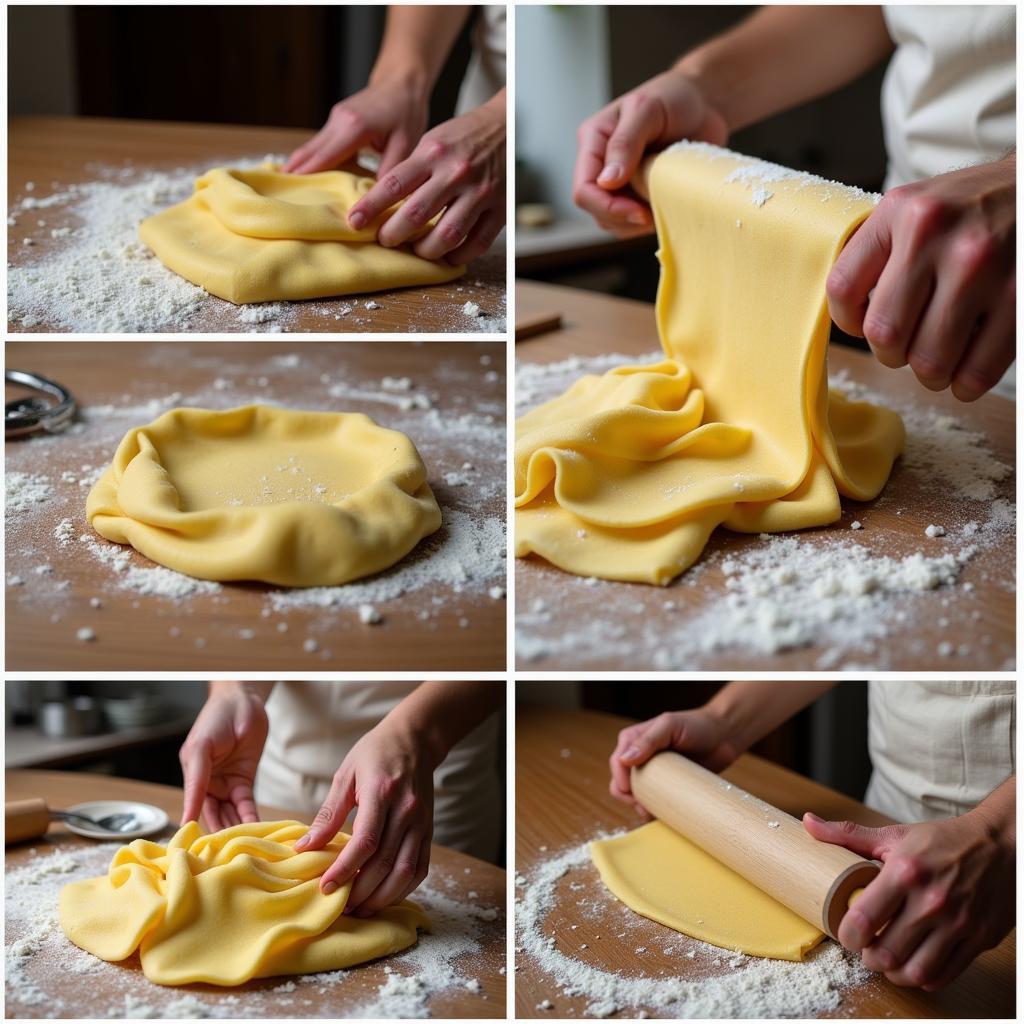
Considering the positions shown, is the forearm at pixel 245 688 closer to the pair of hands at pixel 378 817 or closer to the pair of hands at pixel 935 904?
the pair of hands at pixel 378 817

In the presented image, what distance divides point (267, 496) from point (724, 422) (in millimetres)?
381

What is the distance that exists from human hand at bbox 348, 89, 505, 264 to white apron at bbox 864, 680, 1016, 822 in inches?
22.5

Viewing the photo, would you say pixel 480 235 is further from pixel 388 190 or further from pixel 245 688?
pixel 245 688

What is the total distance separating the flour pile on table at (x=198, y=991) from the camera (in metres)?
0.74

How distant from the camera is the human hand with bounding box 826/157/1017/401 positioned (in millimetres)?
706

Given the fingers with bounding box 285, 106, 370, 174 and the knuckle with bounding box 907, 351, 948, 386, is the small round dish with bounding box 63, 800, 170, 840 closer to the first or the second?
the fingers with bounding box 285, 106, 370, 174

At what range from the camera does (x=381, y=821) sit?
822 mm

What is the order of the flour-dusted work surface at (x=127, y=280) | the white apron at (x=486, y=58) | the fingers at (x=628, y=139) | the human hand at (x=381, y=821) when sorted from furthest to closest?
the white apron at (x=486, y=58), the fingers at (x=628, y=139), the flour-dusted work surface at (x=127, y=280), the human hand at (x=381, y=821)

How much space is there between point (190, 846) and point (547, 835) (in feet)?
1.01

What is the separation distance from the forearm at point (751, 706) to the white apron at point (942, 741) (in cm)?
7

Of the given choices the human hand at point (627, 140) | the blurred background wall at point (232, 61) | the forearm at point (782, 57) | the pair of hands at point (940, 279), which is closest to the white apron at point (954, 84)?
the forearm at point (782, 57)

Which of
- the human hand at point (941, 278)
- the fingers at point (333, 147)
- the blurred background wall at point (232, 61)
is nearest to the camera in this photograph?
the human hand at point (941, 278)

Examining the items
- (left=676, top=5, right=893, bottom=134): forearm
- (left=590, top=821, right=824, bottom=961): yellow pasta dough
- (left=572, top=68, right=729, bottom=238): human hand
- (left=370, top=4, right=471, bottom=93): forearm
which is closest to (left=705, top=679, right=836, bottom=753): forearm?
(left=590, top=821, right=824, bottom=961): yellow pasta dough

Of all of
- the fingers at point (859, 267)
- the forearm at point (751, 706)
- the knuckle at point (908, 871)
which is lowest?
the forearm at point (751, 706)
